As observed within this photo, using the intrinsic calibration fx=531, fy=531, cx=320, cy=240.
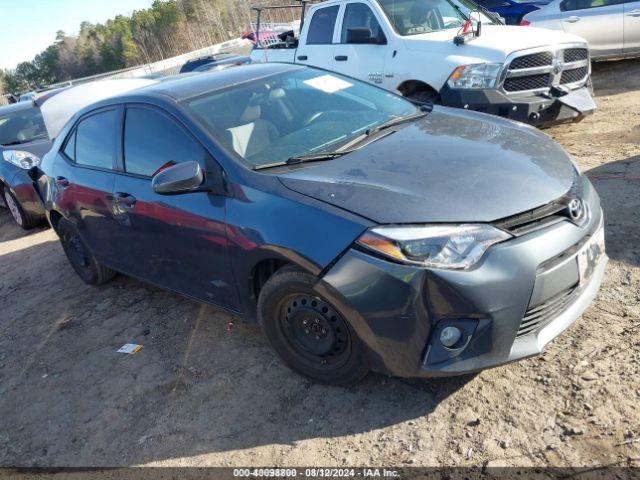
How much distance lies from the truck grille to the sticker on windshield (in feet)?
7.62

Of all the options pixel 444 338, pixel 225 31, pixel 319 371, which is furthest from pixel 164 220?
pixel 225 31

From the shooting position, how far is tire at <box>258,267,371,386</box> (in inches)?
104

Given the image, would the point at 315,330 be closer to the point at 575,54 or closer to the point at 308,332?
the point at 308,332

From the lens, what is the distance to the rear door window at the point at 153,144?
127 inches

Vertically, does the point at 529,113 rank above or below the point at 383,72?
below

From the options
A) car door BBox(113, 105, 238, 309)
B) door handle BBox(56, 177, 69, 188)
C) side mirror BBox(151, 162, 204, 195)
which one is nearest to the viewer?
side mirror BBox(151, 162, 204, 195)

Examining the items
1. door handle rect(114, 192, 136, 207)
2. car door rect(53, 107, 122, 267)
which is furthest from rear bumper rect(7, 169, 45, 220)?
door handle rect(114, 192, 136, 207)

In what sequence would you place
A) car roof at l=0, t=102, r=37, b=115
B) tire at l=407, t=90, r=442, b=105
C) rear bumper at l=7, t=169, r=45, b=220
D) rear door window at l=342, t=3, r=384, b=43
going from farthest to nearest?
car roof at l=0, t=102, r=37, b=115 < rear bumper at l=7, t=169, r=45, b=220 < rear door window at l=342, t=3, r=384, b=43 < tire at l=407, t=90, r=442, b=105

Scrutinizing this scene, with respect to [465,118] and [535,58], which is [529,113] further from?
[465,118]

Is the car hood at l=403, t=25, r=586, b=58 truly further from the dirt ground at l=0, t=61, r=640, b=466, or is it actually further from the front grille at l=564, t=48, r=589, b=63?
the dirt ground at l=0, t=61, r=640, b=466

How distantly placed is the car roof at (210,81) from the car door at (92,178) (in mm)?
302

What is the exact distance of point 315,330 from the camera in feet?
9.13

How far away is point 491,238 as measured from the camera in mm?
2346

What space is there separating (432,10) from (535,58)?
1.72m
